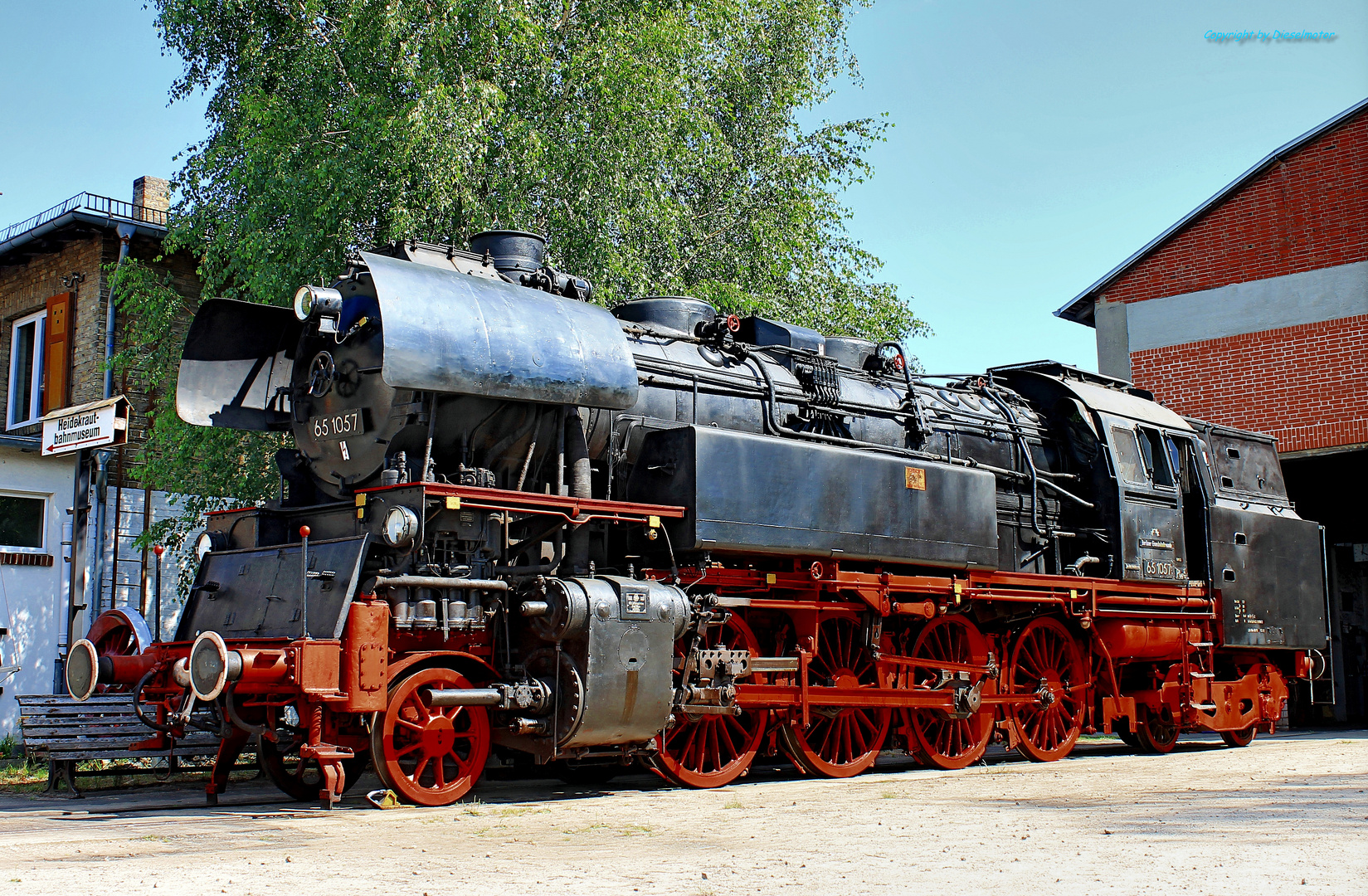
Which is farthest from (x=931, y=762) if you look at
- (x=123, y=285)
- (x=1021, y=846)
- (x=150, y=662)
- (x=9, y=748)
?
(x=123, y=285)

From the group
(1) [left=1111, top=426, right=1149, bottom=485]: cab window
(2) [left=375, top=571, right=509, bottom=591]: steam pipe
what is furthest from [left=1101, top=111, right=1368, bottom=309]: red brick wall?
(2) [left=375, top=571, right=509, bottom=591]: steam pipe

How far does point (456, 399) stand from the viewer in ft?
25.5

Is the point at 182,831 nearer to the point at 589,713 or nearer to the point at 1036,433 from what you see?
the point at 589,713

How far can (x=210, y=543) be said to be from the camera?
8.75 meters

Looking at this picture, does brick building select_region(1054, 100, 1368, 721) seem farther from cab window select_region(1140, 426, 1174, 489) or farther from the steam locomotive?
the steam locomotive

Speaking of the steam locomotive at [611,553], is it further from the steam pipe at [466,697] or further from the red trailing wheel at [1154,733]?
the red trailing wheel at [1154,733]

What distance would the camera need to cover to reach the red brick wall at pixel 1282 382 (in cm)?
1625

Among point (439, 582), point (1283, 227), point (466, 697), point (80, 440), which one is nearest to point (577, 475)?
point (439, 582)

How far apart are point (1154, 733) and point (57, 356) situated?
16.0 meters

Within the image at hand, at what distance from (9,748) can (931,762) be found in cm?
970

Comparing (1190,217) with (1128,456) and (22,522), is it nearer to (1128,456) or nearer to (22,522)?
(1128,456)

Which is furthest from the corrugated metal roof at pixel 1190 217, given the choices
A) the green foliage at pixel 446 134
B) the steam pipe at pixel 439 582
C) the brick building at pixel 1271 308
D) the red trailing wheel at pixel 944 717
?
the steam pipe at pixel 439 582

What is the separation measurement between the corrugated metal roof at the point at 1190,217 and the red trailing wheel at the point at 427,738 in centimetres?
1439

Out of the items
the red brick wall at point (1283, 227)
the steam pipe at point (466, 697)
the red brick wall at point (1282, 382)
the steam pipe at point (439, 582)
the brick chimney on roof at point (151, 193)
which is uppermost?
the brick chimney on roof at point (151, 193)
